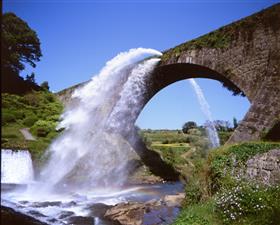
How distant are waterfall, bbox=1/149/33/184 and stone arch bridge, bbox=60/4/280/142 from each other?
29.4 feet

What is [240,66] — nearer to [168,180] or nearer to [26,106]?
[168,180]

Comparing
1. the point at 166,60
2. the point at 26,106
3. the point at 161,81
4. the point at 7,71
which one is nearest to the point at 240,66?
the point at 166,60

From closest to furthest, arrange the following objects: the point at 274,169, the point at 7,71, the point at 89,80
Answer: the point at 274,169 → the point at 89,80 → the point at 7,71

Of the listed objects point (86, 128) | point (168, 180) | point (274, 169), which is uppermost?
point (86, 128)

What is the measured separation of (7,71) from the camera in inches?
1001

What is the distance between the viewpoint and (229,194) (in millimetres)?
6914

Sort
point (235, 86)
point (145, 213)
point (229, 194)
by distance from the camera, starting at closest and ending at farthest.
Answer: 1. point (229, 194)
2. point (145, 213)
3. point (235, 86)

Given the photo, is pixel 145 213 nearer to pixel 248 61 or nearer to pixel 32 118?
pixel 248 61

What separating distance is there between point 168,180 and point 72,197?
26.8ft

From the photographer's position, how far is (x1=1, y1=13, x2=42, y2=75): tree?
25.9 metres

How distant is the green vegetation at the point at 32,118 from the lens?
16203 mm

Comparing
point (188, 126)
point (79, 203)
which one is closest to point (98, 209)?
point (79, 203)

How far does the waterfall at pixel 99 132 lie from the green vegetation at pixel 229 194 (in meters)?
7.88

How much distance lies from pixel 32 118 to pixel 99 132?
24.2 feet
